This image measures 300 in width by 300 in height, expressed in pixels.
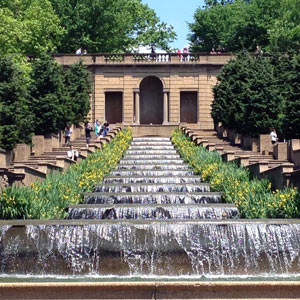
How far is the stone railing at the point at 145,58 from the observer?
5988cm

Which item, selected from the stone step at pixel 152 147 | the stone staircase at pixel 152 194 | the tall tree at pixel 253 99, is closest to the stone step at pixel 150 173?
the stone staircase at pixel 152 194

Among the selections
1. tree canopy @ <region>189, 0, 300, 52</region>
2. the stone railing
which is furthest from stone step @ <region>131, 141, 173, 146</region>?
tree canopy @ <region>189, 0, 300, 52</region>

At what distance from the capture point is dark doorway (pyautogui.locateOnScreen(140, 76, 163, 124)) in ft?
212

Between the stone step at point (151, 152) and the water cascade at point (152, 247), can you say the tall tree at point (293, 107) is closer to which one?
the stone step at point (151, 152)

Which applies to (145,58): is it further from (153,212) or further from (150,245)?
(150,245)

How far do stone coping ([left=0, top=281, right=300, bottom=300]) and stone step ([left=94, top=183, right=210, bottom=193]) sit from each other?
14.2 m

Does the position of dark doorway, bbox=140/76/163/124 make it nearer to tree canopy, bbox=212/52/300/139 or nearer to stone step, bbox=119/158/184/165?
tree canopy, bbox=212/52/300/139

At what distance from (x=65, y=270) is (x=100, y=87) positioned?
43.8 m

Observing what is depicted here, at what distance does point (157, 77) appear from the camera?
6162cm

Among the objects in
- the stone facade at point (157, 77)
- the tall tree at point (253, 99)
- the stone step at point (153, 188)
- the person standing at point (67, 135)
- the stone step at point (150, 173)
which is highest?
the stone facade at point (157, 77)

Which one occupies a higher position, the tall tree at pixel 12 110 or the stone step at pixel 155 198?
the tall tree at pixel 12 110

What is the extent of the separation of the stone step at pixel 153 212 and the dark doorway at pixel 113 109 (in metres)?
41.2

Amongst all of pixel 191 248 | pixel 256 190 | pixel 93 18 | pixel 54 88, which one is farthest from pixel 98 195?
pixel 93 18

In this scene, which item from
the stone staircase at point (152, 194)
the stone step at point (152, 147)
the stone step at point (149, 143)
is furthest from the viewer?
the stone step at point (149, 143)
